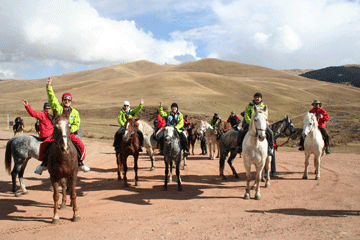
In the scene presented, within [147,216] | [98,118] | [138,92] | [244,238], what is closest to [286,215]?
[244,238]

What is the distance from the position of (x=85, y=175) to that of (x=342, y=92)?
10078 cm

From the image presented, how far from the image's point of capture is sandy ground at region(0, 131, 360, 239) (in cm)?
546

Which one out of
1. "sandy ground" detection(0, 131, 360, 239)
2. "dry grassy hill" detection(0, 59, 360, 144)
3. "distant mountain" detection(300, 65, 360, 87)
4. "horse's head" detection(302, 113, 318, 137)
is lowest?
"sandy ground" detection(0, 131, 360, 239)

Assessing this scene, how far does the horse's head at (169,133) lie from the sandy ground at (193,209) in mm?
1886

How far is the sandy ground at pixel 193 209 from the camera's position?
17.9ft

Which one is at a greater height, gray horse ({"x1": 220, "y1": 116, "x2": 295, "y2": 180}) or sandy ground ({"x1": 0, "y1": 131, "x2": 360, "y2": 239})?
gray horse ({"x1": 220, "y1": 116, "x2": 295, "y2": 180})

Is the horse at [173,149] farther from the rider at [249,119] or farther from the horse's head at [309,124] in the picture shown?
the horse's head at [309,124]

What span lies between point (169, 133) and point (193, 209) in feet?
9.34

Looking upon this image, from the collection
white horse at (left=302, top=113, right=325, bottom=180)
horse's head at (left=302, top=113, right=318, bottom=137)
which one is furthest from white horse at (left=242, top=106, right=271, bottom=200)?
white horse at (left=302, top=113, right=325, bottom=180)

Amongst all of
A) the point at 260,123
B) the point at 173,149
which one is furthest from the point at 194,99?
the point at 260,123

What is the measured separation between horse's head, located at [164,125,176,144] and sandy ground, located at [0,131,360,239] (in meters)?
1.89

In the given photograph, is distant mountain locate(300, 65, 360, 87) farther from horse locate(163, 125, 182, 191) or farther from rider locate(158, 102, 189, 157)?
horse locate(163, 125, 182, 191)

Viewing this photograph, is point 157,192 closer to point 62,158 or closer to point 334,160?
point 62,158

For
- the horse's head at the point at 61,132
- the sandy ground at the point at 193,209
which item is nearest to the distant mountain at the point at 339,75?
the sandy ground at the point at 193,209
